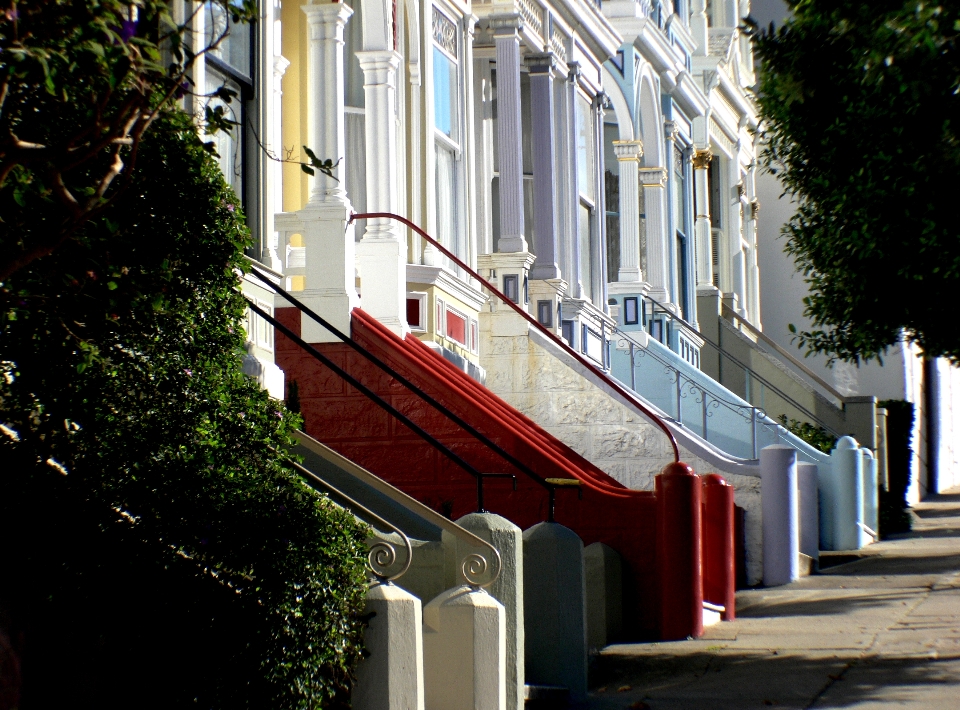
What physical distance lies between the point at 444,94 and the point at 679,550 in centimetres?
637

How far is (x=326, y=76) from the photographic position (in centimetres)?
1229

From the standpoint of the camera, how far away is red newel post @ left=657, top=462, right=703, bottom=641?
10883 millimetres

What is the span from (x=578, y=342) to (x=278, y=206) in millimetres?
6459

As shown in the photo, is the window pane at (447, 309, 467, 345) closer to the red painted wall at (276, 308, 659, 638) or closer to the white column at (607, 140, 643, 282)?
the red painted wall at (276, 308, 659, 638)

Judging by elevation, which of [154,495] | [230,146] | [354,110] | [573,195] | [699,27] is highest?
[699,27]

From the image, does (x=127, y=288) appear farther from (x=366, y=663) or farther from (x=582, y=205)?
(x=582, y=205)

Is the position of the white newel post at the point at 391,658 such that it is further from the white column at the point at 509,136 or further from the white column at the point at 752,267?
the white column at the point at 752,267

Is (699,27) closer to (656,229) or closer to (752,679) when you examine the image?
(656,229)

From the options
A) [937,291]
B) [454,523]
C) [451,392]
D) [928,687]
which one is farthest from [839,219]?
[454,523]

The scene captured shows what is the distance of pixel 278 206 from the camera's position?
38.6ft

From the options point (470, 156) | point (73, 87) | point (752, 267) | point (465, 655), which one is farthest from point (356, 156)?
point (752, 267)

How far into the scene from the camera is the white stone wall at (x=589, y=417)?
552 inches

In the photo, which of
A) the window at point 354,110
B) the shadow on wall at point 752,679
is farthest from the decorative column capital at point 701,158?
the shadow on wall at point 752,679

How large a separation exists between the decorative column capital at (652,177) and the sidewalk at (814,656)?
9.15m
